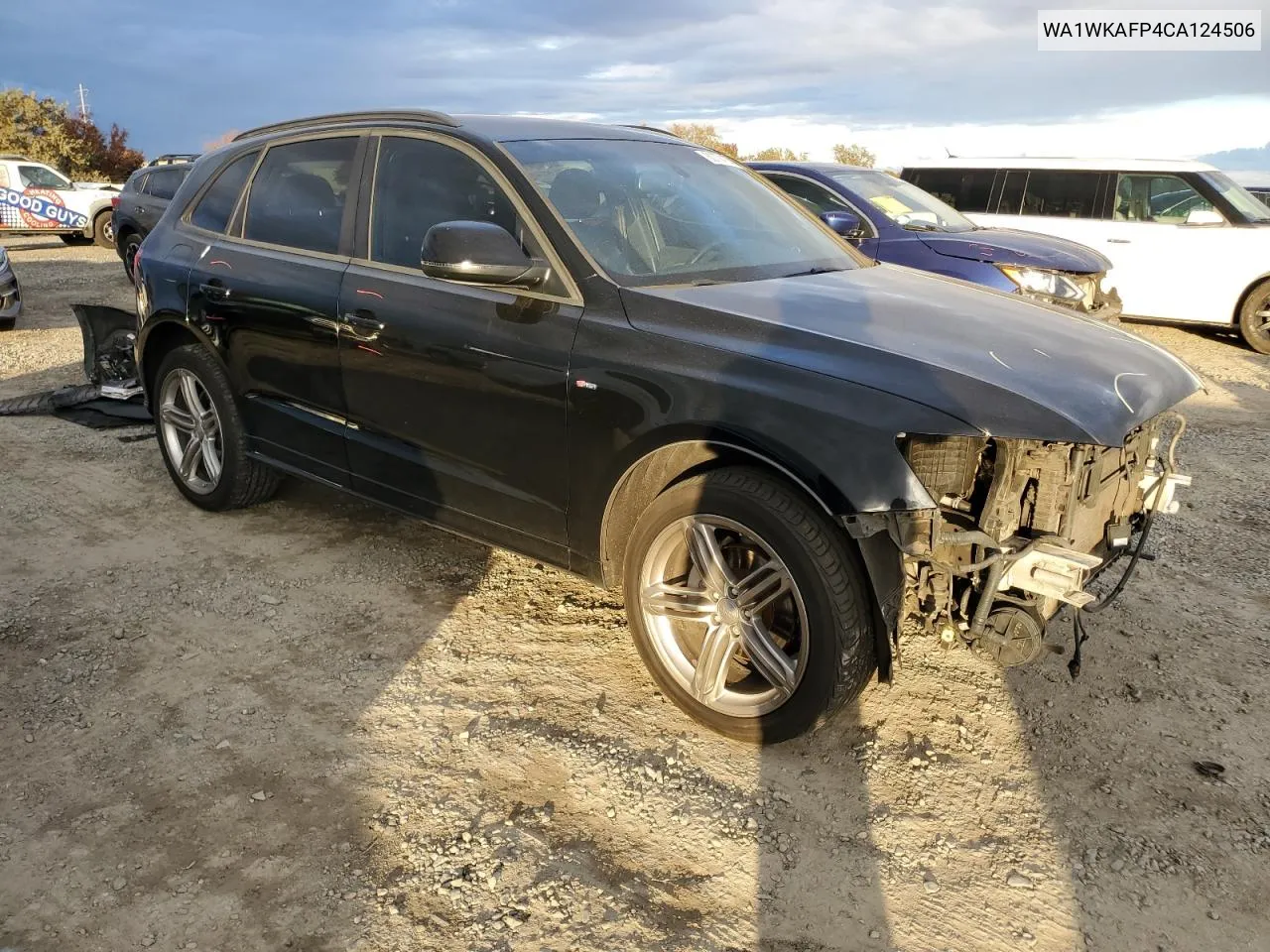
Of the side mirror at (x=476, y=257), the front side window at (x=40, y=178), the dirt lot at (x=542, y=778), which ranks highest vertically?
the front side window at (x=40, y=178)

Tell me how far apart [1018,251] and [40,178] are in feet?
60.5

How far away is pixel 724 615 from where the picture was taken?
3.01 meters

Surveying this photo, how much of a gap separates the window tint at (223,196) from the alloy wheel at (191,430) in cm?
74

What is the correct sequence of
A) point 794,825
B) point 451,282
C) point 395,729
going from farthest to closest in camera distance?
point 451,282 → point 395,729 → point 794,825

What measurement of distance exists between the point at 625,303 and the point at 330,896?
1910mm

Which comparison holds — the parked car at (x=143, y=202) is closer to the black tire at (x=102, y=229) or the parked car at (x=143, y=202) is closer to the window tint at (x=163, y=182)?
the window tint at (x=163, y=182)

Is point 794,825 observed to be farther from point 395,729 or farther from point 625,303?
point 625,303

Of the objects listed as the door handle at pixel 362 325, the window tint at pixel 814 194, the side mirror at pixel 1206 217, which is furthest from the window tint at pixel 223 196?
the side mirror at pixel 1206 217

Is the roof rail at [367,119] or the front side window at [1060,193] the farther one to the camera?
the front side window at [1060,193]

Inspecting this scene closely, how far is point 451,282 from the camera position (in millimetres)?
3498

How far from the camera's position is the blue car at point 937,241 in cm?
732

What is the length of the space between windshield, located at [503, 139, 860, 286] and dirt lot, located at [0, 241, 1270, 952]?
1451 millimetres

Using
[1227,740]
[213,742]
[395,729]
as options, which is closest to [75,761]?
[213,742]

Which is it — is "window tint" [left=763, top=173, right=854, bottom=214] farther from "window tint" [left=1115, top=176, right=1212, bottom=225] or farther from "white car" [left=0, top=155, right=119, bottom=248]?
"white car" [left=0, top=155, right=119, bottom=248]
